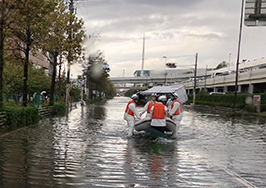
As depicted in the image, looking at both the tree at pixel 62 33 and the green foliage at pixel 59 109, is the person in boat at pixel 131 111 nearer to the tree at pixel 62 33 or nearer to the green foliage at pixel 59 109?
the tree at pixel 62 33

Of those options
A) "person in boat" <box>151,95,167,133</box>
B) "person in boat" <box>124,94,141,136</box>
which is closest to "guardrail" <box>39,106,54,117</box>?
"person in boat" <box>124,94,141,136</box>

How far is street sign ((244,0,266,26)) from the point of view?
16438 mm

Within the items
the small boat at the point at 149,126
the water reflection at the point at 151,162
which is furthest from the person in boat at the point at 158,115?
the water reflection at the point at 151,162

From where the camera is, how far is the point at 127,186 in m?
6.41

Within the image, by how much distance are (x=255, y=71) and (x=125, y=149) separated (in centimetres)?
4582

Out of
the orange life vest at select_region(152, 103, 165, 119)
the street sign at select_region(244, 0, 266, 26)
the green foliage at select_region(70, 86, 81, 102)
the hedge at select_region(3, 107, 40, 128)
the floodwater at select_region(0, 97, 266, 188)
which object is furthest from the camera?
the green foliage at select_region(70, 86, 81, 102)

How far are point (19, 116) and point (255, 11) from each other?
12.5 meters

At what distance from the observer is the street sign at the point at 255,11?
16.4 m

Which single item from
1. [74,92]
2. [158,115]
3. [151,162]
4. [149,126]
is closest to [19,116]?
[149,126]

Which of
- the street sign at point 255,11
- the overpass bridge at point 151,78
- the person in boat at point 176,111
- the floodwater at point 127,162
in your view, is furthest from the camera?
the overpass bridge at point 151,78

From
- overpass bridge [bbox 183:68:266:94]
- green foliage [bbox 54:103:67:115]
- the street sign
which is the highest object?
the street sign

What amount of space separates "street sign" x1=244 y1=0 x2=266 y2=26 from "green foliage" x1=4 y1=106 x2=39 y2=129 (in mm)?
11823

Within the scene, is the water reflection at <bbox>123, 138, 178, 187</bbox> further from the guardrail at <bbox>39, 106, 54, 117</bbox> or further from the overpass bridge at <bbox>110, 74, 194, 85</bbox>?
the overpass bridge at <bbox>110, 74, 194, 85</bbox>

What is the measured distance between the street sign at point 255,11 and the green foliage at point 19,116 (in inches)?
465
